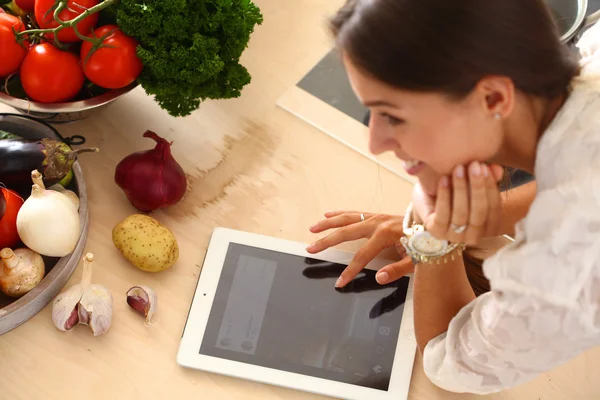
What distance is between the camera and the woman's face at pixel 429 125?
62cm

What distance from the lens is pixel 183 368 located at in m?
0.83

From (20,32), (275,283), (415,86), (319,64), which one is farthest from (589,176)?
(20,32)

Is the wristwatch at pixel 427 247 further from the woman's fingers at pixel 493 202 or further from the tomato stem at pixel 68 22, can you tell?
the tomato stem at pixel 68 22

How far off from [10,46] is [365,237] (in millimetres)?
546

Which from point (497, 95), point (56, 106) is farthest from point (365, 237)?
point (56, 106)

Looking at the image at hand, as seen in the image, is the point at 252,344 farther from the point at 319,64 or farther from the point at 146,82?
the point at 319,64

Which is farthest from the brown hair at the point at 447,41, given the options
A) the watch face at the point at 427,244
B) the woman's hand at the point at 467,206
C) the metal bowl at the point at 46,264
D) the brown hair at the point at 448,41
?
the metal bowl at the point at 46,264

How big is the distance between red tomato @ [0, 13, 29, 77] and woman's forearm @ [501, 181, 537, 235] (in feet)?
2.30

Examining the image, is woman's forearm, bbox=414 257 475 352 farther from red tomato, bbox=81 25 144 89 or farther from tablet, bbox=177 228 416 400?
red tomato, bbox=81 25 144 89

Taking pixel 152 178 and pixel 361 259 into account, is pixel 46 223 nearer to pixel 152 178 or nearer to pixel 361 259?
pixel 152 178

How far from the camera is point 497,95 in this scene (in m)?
0.62

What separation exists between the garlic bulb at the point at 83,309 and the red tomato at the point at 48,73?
257mm

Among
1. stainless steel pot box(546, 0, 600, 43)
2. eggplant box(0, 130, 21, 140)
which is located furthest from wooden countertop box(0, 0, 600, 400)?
stainless steel pot box(546, 0, 600, 43)

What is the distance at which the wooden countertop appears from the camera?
824 millimetres
